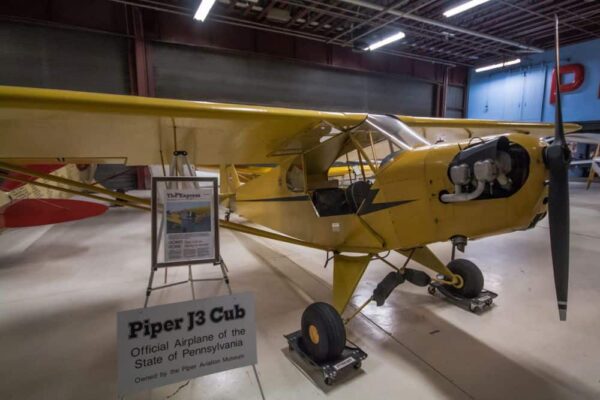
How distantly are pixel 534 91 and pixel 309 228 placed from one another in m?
16.2

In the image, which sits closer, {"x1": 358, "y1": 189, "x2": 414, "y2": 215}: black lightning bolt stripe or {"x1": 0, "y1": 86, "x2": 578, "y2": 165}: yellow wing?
{"x1": 0, "y1": 86, "x2": 578, "y2": 165}: yellow wing

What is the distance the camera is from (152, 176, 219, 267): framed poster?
1.81m

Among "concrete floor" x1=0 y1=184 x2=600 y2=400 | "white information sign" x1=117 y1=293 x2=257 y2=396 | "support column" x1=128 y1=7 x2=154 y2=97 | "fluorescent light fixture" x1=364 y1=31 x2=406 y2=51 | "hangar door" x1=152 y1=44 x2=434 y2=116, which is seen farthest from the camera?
"fluorescent light fixture" x1=364 y1=31 x2=406 y2=51

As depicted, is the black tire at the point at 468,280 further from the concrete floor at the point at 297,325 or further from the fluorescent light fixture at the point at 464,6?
the fluorescent light fixture at the point at 464,6

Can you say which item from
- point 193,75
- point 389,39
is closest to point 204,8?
point 193,75

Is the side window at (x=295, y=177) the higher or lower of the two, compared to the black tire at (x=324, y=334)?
higher

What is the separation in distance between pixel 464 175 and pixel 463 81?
1813cm

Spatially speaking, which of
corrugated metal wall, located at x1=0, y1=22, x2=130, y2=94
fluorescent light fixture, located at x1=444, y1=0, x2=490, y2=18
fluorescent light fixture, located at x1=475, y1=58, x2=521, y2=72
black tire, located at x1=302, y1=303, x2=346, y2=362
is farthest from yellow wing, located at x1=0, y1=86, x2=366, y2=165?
fluorescent light fixture, located at x1=475, y1=58, x2=521, y2=72

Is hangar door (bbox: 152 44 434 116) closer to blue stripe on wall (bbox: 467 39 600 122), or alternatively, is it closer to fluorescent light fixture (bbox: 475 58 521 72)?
fluorescent light fixture (bbox: 475 58 521 72)

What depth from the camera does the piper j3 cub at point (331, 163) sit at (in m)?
1.64

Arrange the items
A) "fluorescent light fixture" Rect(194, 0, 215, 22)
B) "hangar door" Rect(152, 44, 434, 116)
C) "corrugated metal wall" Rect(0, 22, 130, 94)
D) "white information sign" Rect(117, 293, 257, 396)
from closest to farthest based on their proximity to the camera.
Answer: "white information sign" Rect(117, 293, 257, 396) → "fluorescent light fixture" Rect(194, 0, 215, 22) → "corrugated metal wall" Rect(0, 22, 130, 94) → "hangar door" Rect(152, 44, 434, 116)

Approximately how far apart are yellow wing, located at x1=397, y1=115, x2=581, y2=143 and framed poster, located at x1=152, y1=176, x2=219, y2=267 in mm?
2332

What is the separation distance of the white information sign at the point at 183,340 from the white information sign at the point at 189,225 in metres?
0.33

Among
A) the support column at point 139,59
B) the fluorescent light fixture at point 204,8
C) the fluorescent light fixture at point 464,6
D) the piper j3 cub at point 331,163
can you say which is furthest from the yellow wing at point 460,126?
the support column at point 139,59
